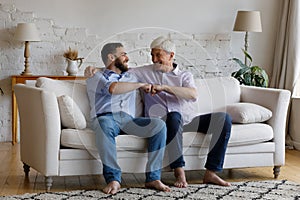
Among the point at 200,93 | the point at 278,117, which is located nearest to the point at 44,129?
the point at 200,93

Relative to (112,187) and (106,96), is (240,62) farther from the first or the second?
(112,187)

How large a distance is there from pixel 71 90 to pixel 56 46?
6.00 ft

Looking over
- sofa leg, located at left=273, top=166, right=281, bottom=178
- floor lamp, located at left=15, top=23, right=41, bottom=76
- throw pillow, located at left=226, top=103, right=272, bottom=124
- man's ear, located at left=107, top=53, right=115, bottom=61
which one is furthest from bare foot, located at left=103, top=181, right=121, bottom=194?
floor lamp, located at left=15, top=23, right=41, bottom=76

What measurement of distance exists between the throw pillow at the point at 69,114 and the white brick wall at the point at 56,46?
2.09 metres

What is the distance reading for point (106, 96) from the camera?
370 cm

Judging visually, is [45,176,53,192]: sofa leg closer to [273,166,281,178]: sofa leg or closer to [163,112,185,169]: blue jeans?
[163,112,185,169]: blue jeans

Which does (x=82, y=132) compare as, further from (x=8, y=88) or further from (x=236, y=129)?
(x=8, y=88)

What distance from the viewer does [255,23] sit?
18.3 feet

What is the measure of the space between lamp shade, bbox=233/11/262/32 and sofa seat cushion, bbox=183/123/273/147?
1872mm

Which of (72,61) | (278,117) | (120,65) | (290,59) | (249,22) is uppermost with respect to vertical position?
(249,22)

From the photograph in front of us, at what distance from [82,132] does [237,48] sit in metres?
3.01

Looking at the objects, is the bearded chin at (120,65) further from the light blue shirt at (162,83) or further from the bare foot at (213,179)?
the bare foot at (213,179)

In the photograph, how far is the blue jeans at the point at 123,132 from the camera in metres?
3.45

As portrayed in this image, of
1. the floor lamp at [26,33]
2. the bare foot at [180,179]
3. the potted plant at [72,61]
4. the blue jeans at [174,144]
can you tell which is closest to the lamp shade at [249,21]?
the potted plant at [72,61]
